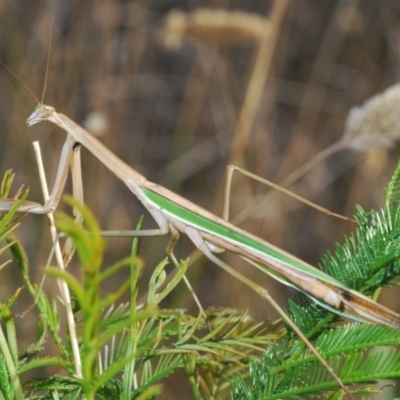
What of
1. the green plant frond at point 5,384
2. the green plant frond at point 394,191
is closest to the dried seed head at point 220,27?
the green plant frond at point 394,191

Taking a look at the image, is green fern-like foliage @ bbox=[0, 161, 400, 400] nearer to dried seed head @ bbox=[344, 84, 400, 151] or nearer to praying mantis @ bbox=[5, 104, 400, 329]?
praying mantis @ bbox=[5, 104, 400, 329]

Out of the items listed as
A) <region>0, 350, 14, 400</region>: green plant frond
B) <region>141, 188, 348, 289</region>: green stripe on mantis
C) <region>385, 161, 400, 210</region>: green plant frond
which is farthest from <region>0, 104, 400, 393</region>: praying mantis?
<region>0, 350, 14, 400</region>: green plant frond

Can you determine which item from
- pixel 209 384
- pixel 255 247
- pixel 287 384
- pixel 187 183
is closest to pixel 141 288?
pixel 187 183

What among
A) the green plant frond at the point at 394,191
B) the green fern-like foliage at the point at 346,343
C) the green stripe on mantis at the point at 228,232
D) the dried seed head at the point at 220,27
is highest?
the dried seed head at the point at 220,27

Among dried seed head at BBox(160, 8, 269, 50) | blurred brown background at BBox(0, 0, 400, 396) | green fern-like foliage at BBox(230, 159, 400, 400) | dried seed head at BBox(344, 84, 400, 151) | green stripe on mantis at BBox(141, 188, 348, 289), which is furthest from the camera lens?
blurred brown background at BBox(0, 0, 400, 396)

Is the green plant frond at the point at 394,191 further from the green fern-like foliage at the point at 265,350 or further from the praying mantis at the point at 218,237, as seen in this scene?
the praying mantis at the point at 218,237

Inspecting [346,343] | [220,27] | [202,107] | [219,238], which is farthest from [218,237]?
[202,107]
